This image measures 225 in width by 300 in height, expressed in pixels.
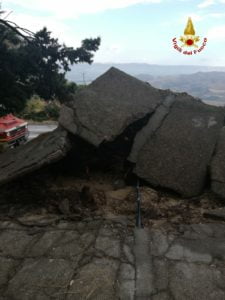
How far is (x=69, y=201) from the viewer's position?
4.98m

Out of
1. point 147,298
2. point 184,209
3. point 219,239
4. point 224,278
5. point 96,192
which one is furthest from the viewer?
point 96,192

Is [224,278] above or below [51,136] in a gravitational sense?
below

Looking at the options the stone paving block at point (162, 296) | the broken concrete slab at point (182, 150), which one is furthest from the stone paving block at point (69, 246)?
the broken concrete slab at point (182, 150)

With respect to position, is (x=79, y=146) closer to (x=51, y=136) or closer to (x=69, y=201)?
(x=51, y=136)

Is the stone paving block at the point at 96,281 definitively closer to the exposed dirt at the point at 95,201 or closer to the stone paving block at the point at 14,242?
the stone paving block at the point at 14,242

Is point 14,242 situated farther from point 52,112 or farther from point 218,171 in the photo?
point 52,112

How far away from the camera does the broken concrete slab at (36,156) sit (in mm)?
4914

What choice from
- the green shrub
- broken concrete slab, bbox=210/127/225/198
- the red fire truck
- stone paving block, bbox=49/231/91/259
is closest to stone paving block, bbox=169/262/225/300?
stone paving block, bbox=49/231/91/259

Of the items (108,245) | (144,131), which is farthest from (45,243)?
(144,131)

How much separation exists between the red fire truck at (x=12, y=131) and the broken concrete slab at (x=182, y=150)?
5.97m

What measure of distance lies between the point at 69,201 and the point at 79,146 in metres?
1.05

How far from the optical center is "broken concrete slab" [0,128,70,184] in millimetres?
4914

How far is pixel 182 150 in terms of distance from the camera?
538cm

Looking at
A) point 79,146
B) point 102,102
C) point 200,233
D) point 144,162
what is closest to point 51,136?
point 79,146
